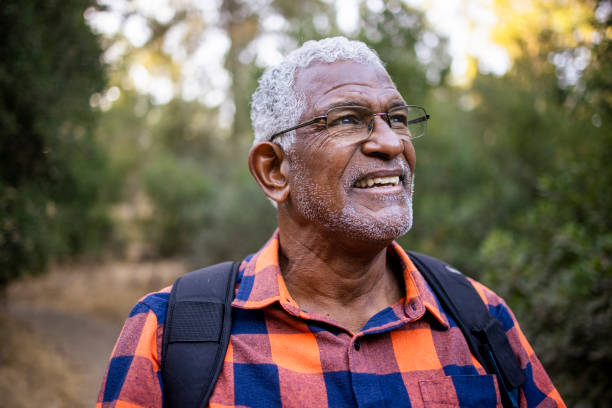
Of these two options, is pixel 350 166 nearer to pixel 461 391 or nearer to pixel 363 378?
pixel 363 378

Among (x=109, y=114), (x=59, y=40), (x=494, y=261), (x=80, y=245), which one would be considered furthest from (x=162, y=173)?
(x=494, y=261)

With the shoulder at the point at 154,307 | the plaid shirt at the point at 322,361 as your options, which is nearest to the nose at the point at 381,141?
the plaid shirt at the point at 322,361

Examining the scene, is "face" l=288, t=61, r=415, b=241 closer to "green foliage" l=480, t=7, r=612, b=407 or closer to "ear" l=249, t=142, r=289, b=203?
"ear" l=249, t=142, r=289, b=203

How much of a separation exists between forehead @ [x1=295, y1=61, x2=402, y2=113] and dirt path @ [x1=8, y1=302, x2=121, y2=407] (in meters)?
5.97

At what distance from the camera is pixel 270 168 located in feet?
7.37

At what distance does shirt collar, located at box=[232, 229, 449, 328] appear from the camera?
1863 millimetres

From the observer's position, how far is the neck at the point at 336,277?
203cm

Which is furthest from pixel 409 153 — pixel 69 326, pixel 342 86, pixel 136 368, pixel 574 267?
pixel 69 326

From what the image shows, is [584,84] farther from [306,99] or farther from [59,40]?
[59,40]

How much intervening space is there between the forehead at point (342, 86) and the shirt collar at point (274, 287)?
707mm

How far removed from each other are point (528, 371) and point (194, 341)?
A: 1.37m

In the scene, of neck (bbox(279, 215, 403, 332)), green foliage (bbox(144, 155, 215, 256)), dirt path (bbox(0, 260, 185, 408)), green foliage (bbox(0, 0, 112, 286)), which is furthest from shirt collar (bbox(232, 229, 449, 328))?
green foliage (bbox(144, 155, 215, 256))

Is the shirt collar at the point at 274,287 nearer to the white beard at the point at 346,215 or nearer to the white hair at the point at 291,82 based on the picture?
the white beard at the point at 346,215

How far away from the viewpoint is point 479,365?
6.05 feet
